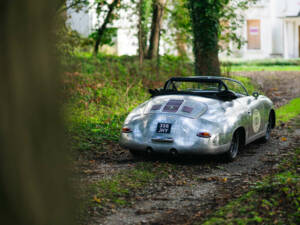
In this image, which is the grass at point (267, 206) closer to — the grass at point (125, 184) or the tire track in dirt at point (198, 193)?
the tire track in dirt at point (198, 193)

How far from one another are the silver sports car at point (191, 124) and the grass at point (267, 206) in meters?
1.94

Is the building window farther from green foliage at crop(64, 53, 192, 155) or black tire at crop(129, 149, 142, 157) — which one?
black tire at crop(129, 149, 142, 157)

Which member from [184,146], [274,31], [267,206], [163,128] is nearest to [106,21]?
[163,128]

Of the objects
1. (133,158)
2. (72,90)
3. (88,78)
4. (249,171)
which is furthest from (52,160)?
(88,78)

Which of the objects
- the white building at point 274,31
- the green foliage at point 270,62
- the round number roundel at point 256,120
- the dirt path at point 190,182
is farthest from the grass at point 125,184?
the white building at point 274,31

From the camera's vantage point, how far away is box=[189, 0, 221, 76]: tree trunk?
697 inches

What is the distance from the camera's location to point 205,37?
18.2 m

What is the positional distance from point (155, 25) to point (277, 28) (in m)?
22.8

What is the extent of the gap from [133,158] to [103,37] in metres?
17.2

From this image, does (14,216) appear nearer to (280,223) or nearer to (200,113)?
(280,223)

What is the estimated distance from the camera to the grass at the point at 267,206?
18.4 ft

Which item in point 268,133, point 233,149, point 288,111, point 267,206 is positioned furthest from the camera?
point 288,111

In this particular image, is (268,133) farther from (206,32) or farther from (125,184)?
(206,32)

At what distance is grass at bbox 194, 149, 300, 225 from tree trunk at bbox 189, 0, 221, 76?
454 inches
